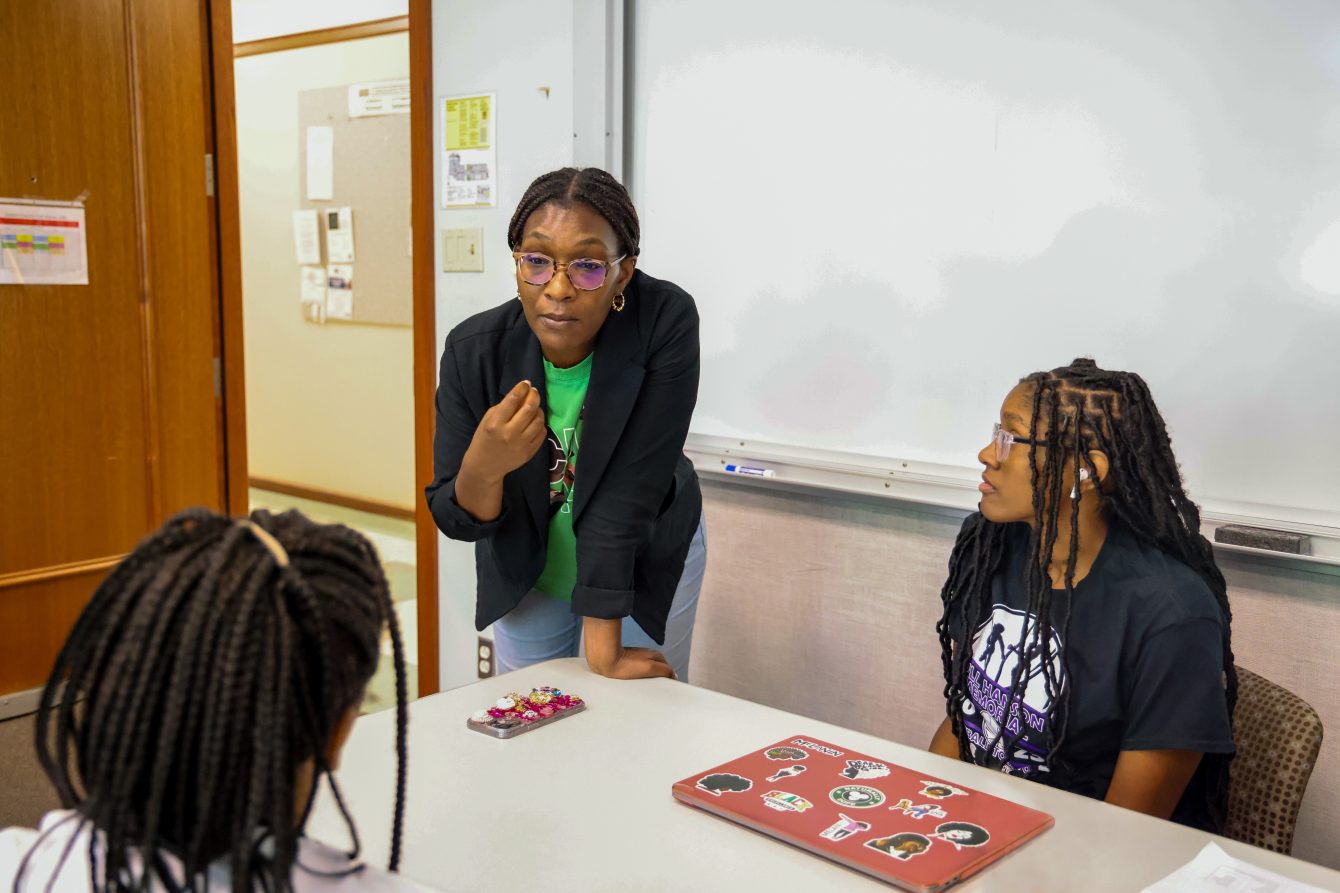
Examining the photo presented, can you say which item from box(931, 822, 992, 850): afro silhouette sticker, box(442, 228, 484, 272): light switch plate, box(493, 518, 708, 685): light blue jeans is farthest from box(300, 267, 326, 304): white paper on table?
box(931, 822, 992, 850): afro silhouette sticker

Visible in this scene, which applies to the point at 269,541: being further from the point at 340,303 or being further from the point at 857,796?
the point at 340,303

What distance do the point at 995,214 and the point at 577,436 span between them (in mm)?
1047

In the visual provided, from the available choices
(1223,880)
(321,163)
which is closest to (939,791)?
(1223,880)

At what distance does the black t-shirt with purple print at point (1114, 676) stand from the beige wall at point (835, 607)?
640 mm

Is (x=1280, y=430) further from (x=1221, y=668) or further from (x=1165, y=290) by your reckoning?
(x=1221, y=668)

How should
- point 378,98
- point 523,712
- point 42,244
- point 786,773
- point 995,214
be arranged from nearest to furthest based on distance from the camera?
point 786,773, point 523,712, point 995,214, point 42,244, point 378,98

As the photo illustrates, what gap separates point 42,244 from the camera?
304 cm

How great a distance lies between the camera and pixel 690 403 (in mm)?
1830

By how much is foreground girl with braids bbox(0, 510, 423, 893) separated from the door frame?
242 cm

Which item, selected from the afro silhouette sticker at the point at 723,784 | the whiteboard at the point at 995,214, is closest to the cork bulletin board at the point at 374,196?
the whiteboard at the point at 995,214

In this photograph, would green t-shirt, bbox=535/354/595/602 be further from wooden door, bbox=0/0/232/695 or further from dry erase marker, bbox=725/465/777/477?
wooden door, bbox=0/0/232/695

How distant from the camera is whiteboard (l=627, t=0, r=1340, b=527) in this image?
77.8 inches

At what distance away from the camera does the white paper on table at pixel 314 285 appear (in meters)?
6.11

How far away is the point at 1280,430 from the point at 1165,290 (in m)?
→ 0.32
